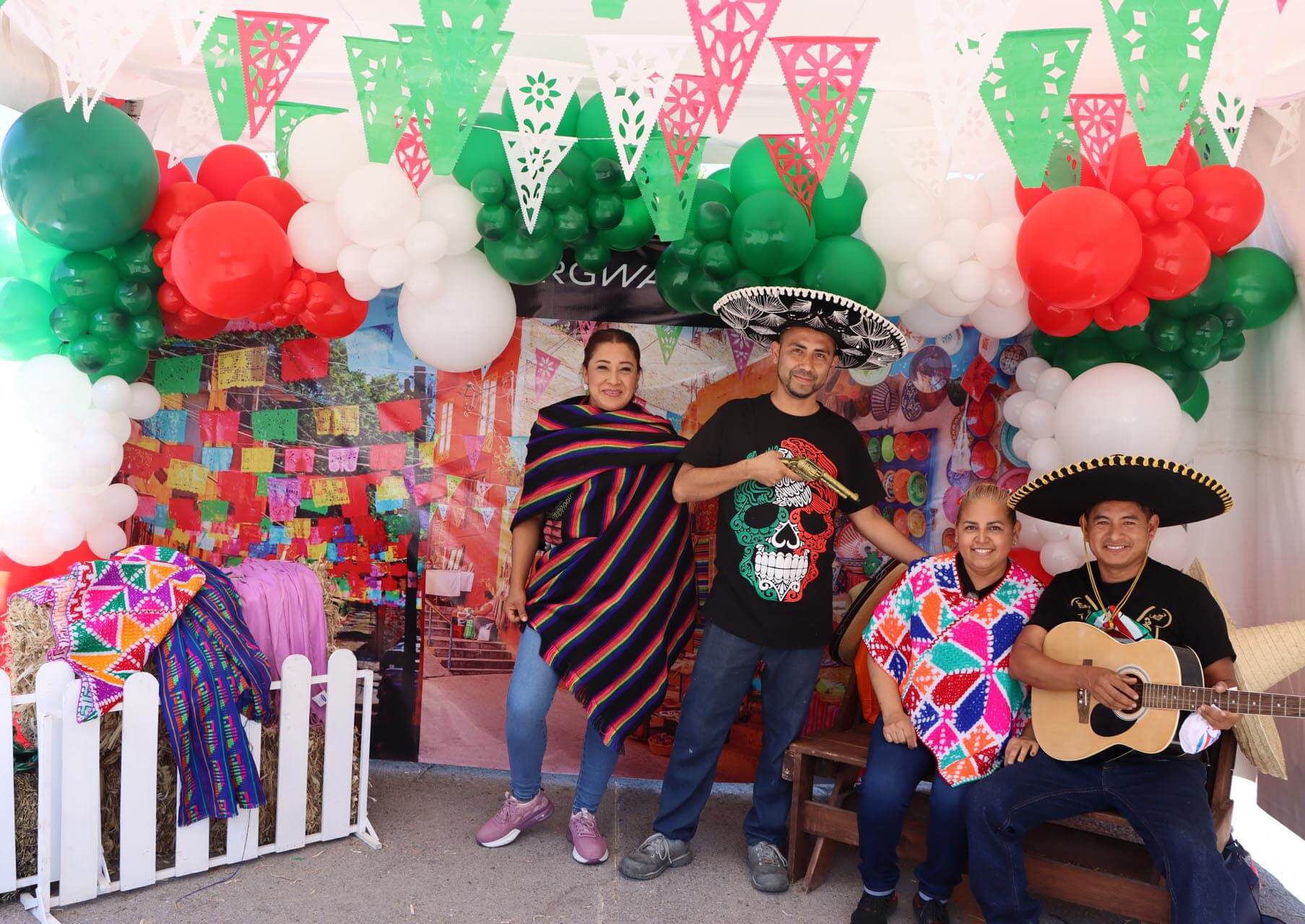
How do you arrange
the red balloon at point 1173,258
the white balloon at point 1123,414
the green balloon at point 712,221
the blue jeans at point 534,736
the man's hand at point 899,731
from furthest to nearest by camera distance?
the blue jeans at point 534,736, the green balloon at point 712,221, the white balloon at point 1123,414, the red balloon at point 1173,258, the man's hand at point 899,731

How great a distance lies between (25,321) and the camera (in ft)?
11.7

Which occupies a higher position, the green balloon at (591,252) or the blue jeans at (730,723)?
the green balloon at (591,252)

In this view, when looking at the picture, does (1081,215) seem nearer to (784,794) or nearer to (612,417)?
(612,417)

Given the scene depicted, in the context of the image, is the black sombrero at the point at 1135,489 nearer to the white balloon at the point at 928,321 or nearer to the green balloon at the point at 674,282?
the white balloon at the point at 928,321

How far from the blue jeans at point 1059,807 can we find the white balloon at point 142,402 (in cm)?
315

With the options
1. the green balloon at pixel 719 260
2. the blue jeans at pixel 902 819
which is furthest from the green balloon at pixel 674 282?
the blue jeans at pixel 902 819

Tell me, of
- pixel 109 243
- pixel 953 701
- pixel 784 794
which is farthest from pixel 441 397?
pixel 953 701

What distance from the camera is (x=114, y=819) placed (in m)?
3.26

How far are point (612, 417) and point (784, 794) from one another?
1.41 metres

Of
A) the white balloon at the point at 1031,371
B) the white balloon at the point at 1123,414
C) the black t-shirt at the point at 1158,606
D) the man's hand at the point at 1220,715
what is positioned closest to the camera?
the man's hand at the point at 1220,715

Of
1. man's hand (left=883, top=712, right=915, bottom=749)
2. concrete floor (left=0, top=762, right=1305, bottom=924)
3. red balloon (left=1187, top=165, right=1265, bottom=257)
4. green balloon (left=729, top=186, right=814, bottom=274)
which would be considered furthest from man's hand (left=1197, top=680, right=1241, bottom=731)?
green balloon (left=729, top=186, right=814, bottom=274)

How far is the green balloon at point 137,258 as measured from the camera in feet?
11.9

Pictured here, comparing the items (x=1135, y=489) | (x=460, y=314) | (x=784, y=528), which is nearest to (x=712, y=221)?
(x=460, y=314)

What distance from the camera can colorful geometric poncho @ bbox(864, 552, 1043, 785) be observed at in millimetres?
3145
